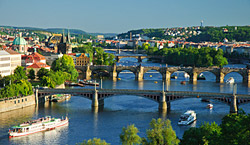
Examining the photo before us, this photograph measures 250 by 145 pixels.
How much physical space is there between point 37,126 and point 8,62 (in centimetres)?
2699

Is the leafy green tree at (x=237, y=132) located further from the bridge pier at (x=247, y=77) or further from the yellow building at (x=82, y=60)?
the yellow building at (x=82, y=60)

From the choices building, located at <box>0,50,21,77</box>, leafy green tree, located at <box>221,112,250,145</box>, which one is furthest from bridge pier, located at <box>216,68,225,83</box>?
leafy green tree, located at <box>221,112,250,145</box>

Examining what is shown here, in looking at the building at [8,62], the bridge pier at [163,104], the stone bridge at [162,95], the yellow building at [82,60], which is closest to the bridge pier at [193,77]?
the yellow building at [82,60]

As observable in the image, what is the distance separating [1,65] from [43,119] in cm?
2368

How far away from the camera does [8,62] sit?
67.0m

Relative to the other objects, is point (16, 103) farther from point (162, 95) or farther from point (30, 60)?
point (30, 60)

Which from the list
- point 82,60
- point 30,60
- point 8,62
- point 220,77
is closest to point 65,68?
point 30,60

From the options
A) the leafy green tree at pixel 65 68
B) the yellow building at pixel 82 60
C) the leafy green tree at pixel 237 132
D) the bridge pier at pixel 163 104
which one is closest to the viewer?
the leafy green tree at pixel 237 132

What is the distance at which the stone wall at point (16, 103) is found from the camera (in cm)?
4750

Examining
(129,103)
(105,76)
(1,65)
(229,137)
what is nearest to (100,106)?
(129,103)

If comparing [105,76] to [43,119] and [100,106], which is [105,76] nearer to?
[100,106]

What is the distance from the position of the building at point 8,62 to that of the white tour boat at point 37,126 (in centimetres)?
2290

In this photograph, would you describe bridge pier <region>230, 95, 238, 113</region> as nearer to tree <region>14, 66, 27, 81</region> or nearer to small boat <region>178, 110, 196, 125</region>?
small boat <region>178, 110, 196, 125</region>

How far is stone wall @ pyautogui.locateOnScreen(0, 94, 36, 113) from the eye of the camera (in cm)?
4750
